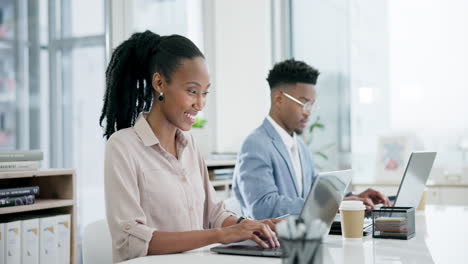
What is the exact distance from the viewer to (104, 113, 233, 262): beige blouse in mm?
1572

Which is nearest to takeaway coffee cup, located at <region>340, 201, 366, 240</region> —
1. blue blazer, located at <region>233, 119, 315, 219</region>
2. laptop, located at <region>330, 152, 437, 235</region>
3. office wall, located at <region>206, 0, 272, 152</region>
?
laptop, located at <region>330, 152, 437, 235</region>

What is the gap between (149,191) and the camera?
1697 mm

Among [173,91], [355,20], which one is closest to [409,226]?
[173,91]

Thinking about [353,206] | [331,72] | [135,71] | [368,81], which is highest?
[331,72]

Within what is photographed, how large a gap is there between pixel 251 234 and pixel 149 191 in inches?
14.9

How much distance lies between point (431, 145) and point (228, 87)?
172 centimetres

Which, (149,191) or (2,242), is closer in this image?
(149,191)

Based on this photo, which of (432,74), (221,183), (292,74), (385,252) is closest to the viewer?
(385,252)

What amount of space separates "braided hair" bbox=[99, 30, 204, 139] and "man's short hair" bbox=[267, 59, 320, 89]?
112 centimetres

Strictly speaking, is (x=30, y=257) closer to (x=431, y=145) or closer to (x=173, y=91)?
(x=173, y=91)

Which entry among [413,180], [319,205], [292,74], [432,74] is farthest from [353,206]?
[432,74]

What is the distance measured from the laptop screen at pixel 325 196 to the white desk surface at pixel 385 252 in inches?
4.2

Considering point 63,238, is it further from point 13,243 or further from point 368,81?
point 368,81

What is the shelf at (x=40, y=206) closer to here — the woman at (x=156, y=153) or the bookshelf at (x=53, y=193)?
the bookshelf at (x=53, y=193)
